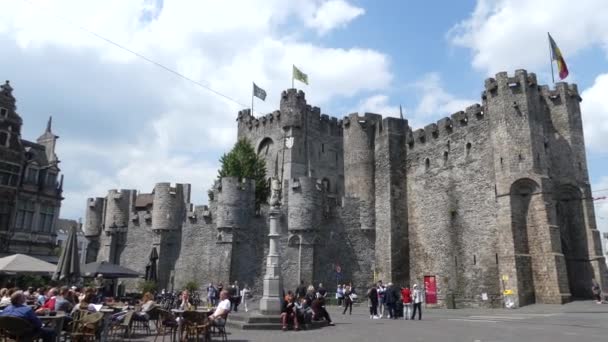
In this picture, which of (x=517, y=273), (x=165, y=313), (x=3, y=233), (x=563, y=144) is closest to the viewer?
(x=165, y=313)

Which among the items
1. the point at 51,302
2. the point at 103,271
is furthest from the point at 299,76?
the point at 51,302

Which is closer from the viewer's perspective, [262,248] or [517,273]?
[517,273]

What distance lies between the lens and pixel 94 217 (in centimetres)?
3966

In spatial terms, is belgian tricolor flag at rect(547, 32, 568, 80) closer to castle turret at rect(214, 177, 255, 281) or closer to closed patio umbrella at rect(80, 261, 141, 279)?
castle turret at rect(214, 177, 255, 281)

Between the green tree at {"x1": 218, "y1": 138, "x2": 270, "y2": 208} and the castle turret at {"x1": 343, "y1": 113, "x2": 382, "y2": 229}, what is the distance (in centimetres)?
786

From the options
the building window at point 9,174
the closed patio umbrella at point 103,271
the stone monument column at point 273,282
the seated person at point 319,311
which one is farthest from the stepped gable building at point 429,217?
the seated person at point 319,311

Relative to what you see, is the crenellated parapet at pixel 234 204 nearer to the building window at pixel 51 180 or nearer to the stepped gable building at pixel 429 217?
the stepped gable building at pixel 429 217

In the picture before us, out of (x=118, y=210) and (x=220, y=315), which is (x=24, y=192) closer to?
(x=118, y=210)

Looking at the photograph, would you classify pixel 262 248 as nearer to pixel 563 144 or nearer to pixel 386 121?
pixel 386 121

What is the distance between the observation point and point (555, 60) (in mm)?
27500

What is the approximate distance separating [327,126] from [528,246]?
2338 cm

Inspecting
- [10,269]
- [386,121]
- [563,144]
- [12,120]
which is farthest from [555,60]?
[12,120]

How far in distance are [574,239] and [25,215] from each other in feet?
108

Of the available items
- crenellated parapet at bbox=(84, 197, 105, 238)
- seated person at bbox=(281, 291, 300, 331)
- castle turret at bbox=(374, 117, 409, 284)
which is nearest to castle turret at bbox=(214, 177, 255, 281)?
castle turret at bbox=(374, 117, 409, 284)
